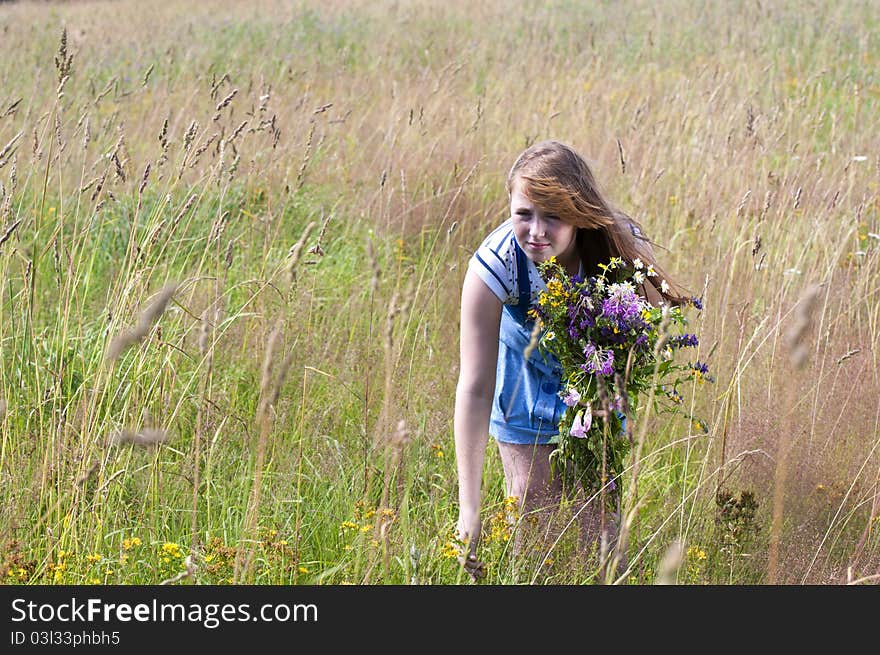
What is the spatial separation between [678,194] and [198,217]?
2.10m

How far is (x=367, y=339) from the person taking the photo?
3.04 m

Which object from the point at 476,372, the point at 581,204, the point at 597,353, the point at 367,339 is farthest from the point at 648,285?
the point at 367,339

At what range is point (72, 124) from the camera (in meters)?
5.28

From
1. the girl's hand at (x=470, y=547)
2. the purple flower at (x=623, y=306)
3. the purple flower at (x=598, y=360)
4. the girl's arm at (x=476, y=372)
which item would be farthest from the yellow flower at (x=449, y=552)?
the purple flower at (x=623, y=306)

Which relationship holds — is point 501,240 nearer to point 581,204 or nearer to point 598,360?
point 581,204

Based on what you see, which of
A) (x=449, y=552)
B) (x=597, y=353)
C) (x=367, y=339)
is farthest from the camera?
(x=367, y=339)

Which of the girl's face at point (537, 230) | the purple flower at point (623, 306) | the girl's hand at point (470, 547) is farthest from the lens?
the girl's face at point (537, 230)

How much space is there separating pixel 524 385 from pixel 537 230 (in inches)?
16.2

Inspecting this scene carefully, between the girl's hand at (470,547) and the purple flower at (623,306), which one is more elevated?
the purple flower at (623,306)

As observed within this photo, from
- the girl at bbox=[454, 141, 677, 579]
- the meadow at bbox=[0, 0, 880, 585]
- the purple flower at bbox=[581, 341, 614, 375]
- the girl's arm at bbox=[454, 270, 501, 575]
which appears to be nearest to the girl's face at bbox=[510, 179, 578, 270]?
the girl at bbox=[454, 141, 677, 579]

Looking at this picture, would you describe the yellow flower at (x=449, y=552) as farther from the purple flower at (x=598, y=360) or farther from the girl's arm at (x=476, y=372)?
the purple flower at (x=598, y=360)

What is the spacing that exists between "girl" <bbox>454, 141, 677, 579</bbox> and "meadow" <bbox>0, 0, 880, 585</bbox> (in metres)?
0.19

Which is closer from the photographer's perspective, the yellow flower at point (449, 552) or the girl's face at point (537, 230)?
the yellow flower at point (449, 552)

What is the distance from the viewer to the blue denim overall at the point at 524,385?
236 centimetres
